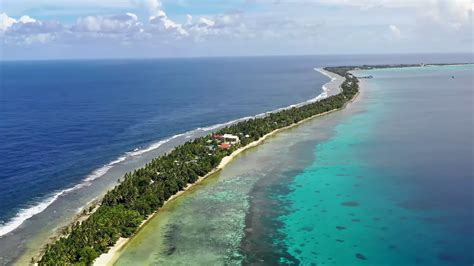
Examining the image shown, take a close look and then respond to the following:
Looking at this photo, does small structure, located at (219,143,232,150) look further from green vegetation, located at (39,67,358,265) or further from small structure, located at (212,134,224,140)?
small structure, located at (212,134,224,140)

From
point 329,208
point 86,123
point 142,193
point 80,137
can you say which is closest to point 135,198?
point 142,193

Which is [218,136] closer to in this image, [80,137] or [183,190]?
[183,190]

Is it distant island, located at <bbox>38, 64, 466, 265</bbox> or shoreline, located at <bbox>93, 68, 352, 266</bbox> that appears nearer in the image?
distant island, located at <bbox>38, 64, 466, 265</bbox>

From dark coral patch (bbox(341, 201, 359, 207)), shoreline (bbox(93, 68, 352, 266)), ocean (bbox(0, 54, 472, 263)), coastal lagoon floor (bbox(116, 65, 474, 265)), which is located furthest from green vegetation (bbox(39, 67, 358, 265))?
dark coral patch (bbox(341, 201, 359, 207))

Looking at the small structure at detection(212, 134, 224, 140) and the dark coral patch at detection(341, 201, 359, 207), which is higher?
the small structure at detection(212, 134, 224, 140)

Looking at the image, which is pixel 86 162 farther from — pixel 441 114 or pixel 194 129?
pixel 441 114

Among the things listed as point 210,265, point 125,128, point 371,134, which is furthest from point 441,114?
point 210,265
